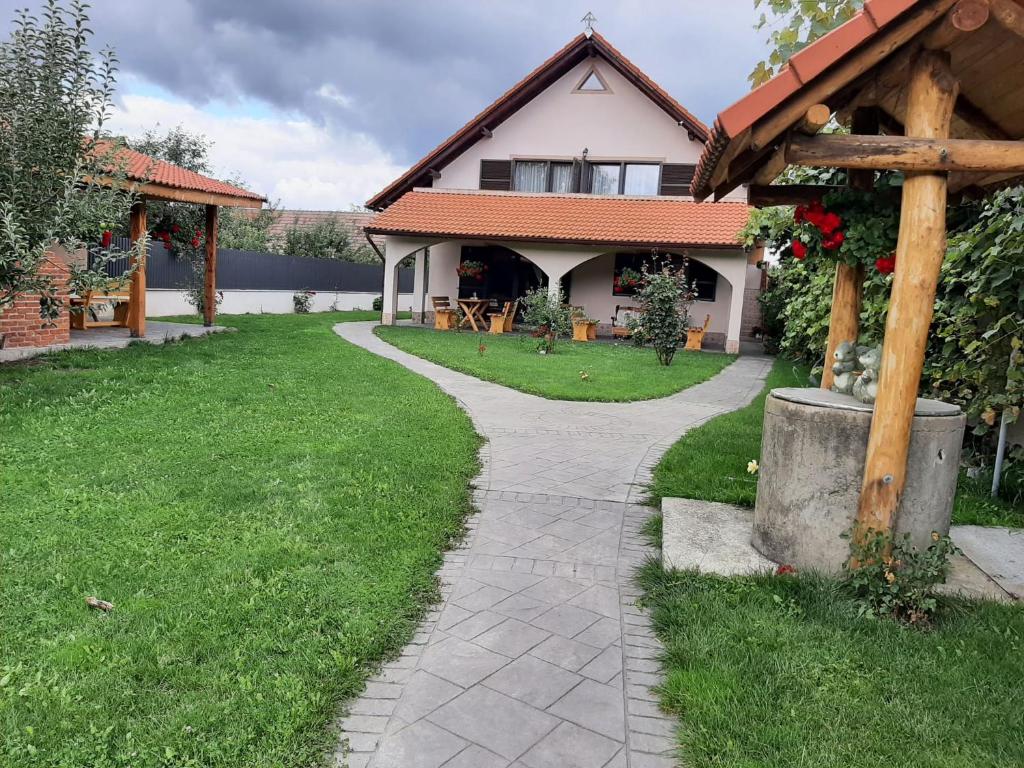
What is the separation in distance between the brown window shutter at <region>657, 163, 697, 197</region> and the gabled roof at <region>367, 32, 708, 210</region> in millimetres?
843

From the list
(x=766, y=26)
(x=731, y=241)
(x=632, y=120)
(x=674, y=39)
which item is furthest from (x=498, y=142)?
(x=766, y=26)

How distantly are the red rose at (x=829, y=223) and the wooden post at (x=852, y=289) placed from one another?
504 mm

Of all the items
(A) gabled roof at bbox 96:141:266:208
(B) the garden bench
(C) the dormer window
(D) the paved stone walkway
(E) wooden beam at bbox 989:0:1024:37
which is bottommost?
(D) the paved stone walkway

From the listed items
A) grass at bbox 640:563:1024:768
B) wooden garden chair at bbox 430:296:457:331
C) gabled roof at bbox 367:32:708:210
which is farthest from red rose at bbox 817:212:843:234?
wooden garden chair at bbox 430:296:457:331

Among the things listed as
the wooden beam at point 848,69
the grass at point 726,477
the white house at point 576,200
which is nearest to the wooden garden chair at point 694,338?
the white house at point 576,200

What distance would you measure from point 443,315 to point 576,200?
4.87 m

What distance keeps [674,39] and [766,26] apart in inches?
166

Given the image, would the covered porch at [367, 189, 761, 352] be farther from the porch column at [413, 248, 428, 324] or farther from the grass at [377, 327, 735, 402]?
the grass at [377, 327, 735, 402]

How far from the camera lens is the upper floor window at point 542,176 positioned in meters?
20.0

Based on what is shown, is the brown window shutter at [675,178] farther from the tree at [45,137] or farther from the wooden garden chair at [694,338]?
the tree at [45,137]

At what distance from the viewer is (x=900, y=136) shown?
347 cm

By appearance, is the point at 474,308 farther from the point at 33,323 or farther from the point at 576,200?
the point at 33,323

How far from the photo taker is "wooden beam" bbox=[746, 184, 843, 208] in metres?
4.49

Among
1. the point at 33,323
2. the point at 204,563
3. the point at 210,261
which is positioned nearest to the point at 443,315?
the point at 210,261
